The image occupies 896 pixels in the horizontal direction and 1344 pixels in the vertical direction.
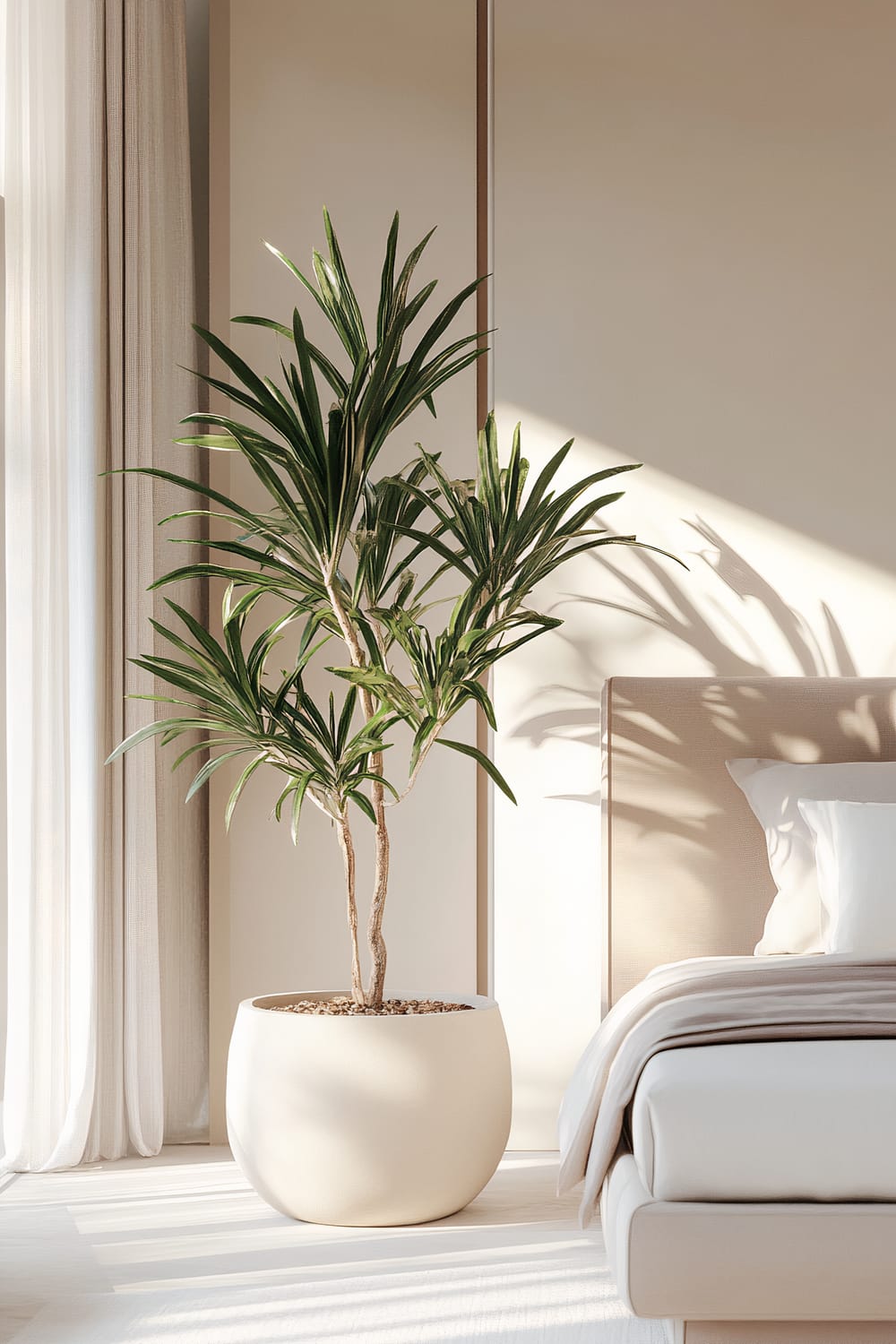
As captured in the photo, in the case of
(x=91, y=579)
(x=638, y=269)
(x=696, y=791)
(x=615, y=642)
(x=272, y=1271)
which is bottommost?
(x=272, y=1271)


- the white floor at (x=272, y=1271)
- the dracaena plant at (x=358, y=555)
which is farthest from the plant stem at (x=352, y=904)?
the white floor at (x=272, y=1271)

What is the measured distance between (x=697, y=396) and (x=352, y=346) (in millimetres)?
1231

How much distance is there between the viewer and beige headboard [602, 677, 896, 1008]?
354 centimetres

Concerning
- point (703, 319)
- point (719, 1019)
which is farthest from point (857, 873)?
point (703, 319)

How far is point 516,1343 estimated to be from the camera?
2342 millimetres

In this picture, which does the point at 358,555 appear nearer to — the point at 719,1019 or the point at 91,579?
the point at 91,579

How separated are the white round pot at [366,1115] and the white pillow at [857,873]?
34.2 inches

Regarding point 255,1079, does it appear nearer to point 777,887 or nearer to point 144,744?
point 144,744

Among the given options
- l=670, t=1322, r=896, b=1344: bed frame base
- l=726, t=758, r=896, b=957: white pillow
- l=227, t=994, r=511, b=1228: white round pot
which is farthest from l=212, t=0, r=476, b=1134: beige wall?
l=670, t=1322, r=896, b=1344: bed frame base

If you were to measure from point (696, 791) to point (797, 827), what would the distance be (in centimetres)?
33

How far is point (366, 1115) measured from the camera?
113 inches

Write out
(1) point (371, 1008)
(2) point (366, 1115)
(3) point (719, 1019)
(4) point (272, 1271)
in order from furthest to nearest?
1. (1) point (371, 1008)
2. (2) point (366, 1115)
3. (4) point (272, 1271)
4. (3) point (719, 1019)

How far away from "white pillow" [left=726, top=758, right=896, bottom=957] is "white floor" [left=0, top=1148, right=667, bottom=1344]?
32.7 inches

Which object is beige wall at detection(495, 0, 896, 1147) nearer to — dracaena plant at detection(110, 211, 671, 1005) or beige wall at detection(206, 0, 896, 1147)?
beige wall at detection(206, 0, 896, 1147)
